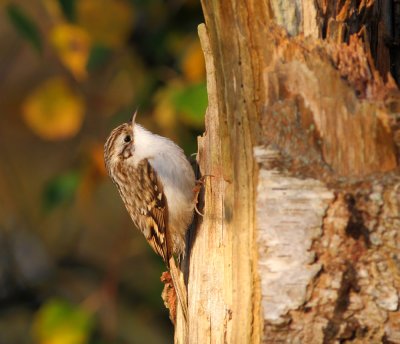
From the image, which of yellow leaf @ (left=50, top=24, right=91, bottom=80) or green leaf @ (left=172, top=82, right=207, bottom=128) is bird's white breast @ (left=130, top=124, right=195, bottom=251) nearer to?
green leaf @ (left=172, top=82, right=207, bottom=128)

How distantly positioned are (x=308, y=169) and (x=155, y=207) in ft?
3.93

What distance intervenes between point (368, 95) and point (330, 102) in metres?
0.10

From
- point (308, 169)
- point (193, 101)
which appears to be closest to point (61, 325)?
point (193, 101)

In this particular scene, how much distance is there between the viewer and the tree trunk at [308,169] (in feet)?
6.56

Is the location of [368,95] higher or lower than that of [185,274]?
higher

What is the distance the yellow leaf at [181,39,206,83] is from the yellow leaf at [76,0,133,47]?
12.7 inches

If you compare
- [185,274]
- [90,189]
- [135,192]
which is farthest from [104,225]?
[185,274]

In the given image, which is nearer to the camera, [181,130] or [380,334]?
[380,334]

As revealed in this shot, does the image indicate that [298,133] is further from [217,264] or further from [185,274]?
[185,274]

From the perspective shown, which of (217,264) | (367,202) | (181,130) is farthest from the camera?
(181,130)

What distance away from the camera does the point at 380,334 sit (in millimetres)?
2000

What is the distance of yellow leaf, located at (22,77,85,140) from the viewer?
3914 mm

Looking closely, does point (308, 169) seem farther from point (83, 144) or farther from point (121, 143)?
point (83, 144)

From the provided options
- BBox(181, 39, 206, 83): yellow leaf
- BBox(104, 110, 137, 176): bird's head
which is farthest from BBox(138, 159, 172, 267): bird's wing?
BBox(181, 39, 206, 83): yellow leaf
